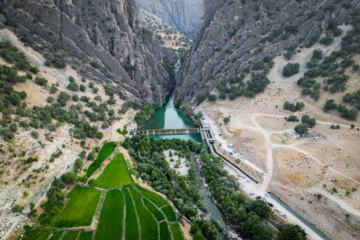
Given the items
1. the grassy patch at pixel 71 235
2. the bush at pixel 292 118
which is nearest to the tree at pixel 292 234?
the grassy patch at pixel 71 235

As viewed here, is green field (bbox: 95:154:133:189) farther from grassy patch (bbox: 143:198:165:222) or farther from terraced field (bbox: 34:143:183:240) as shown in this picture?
grassy patch (bbox: 143:198:165:222)

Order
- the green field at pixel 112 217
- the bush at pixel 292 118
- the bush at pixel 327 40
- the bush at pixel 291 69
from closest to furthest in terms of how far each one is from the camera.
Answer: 1. the green field at pixel 112 217
2. the bush at pixel 292 118
3. the bush at pixel 327 40
4. the bush at pixel 291 69

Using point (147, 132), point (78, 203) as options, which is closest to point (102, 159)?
point (78, 203)

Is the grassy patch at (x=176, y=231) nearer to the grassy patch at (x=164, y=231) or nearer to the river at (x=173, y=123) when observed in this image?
the grassy patch at (x=164, y=231)

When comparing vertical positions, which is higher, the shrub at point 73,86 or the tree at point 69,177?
the shrub at point 73,86

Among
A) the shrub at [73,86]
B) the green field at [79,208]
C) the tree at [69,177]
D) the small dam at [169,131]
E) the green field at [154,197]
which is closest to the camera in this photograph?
the green field at [79,208]

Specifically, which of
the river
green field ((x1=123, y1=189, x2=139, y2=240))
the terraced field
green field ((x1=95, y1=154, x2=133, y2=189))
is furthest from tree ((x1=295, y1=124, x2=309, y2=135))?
green field ((x1=123, y1=189, x2=139, y2=240))
